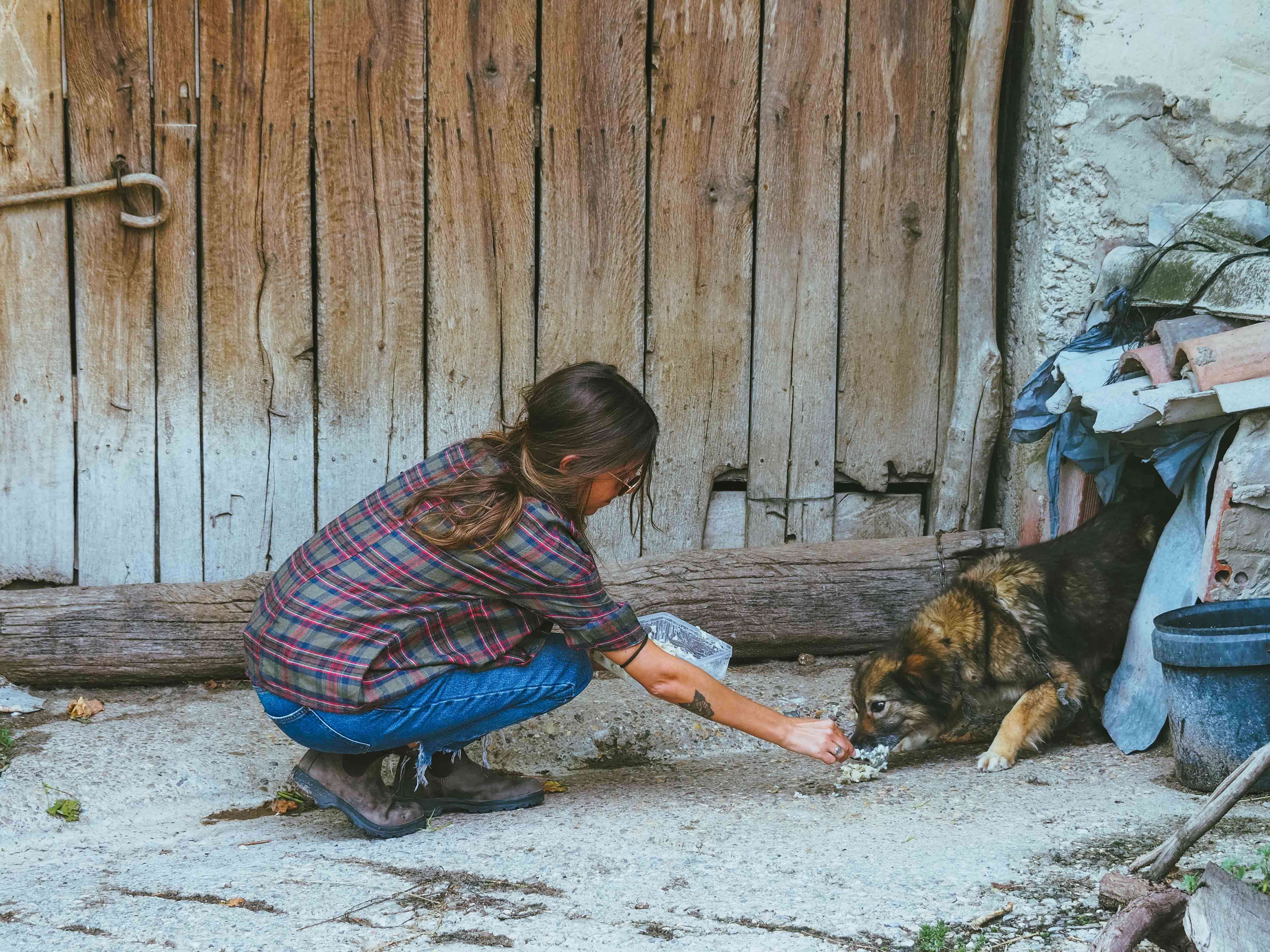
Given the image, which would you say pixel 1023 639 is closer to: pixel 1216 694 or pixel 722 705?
pixel 1216 694

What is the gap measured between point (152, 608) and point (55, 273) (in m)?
1.22

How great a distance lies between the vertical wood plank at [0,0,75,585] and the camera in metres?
4.04

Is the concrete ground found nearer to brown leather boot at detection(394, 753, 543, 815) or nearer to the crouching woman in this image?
brown leather boot at detection(394, 753, 543, 815)

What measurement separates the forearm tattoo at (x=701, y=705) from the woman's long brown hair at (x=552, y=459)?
0.56 metres

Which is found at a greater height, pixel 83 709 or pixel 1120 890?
pixel 1120 890

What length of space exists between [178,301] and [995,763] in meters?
3.15

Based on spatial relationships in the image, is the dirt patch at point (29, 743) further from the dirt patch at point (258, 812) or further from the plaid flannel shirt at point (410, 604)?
the plaid flannel shirt at point (410, 604)

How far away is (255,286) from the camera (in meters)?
4.27

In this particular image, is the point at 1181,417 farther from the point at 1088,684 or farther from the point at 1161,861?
the point at 1161,861

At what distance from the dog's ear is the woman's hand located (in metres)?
0.82

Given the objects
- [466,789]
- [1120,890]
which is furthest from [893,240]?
[1120,890]

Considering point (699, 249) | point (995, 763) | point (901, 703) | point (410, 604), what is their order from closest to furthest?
point (410, 604) < point (995, 763) < point (901, 703) < point (699, 249)

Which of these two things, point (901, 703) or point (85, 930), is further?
point (901, 703)

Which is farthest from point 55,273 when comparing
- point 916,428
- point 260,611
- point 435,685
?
point 916,428
